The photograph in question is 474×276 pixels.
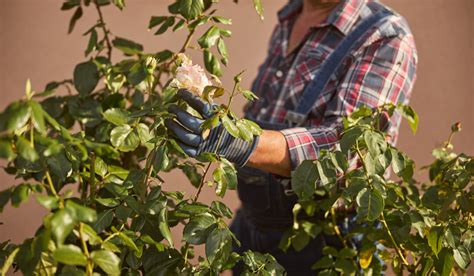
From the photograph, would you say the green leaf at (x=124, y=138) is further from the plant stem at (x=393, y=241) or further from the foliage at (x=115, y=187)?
the plant stem at (x=393, y=241)

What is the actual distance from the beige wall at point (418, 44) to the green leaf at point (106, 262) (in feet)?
8.68

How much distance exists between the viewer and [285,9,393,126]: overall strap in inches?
73.8

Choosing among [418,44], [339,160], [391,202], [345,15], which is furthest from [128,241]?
[418,44]

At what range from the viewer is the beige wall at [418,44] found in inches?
147

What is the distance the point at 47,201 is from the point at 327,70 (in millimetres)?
1063

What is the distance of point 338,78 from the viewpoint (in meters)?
1.87

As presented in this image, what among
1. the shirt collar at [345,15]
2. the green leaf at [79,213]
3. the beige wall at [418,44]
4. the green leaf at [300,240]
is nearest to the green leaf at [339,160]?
the green leaf at [300,240]

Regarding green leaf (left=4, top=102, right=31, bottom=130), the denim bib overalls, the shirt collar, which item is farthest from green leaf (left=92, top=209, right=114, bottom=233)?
the shirt collar

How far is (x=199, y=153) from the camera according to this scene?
135 cm

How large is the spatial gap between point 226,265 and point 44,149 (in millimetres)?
377

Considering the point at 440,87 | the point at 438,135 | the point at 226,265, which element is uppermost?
the point at 226,265

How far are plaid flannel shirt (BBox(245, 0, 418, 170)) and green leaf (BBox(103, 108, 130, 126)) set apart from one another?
0.39 meters

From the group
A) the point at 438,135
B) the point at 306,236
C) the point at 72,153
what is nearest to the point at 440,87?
the point at 438,135

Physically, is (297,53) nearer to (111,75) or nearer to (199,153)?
(111,75)
